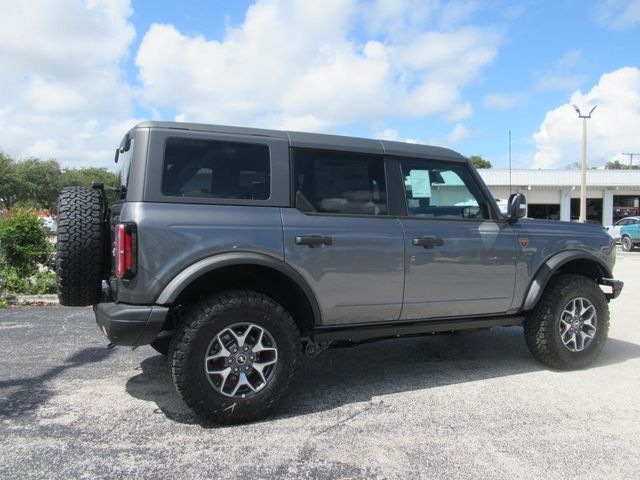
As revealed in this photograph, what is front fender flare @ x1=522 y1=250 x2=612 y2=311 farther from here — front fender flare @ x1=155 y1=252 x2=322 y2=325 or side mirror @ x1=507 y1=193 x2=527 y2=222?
front fender flare @ x1=155 y1=252 x2=322 y2=325

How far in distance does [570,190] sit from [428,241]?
35350 mm

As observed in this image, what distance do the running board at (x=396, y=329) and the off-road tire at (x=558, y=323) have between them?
0.29 meters

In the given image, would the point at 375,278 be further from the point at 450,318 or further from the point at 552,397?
the point at 552,397

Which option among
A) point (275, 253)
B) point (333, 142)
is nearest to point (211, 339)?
point (275, 253)

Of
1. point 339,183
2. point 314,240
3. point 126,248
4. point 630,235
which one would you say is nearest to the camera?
point 126,248

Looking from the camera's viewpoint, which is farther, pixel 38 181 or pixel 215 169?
pixel 38 181

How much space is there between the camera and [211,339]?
3512mm

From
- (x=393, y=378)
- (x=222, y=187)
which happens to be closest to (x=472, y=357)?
(x=393, y=378)

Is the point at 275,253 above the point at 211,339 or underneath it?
above

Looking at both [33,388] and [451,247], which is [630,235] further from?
[33,388]

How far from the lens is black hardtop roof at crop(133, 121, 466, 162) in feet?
12.1

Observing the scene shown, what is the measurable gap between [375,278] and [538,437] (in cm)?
153

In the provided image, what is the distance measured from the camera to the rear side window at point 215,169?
11.7 feet

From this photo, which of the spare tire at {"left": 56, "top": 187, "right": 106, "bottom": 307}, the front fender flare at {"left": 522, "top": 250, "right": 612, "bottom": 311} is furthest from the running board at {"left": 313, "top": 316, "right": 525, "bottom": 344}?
the spare tire at {"left": 56, "top": 187, "right": 106, "bottom": 307}
